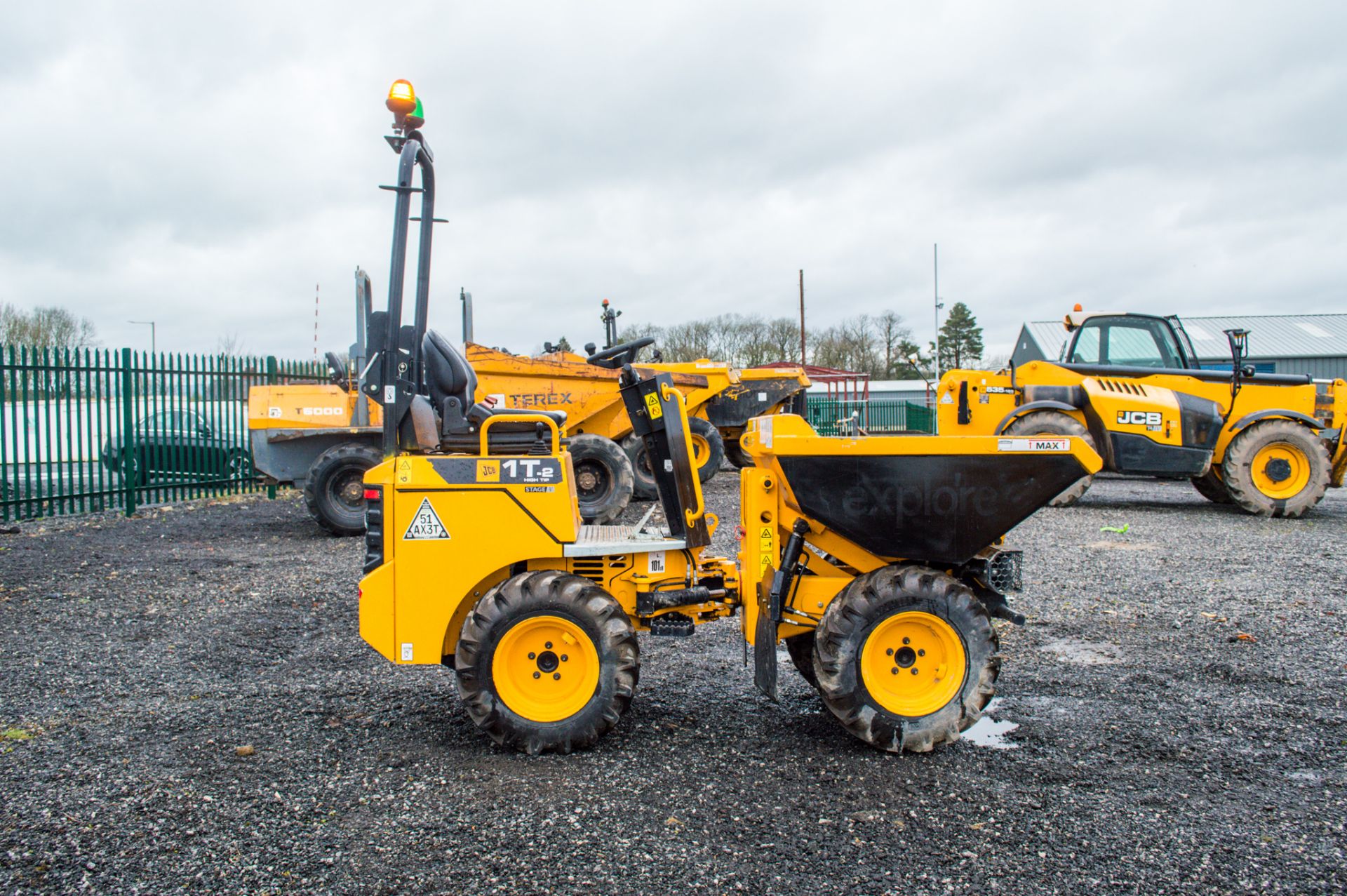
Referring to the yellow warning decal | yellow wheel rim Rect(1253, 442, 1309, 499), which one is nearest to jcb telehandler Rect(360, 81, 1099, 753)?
the yellow warning decal

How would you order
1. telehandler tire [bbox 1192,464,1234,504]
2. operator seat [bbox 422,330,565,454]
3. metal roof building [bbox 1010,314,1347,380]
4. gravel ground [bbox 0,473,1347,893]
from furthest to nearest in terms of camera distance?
metal roof building [bbox 1010,314,1347,380], telehandler tire [bbox 1192,464,1234,504], operator seat [bbox 422,330,565,454], gravel ground [bbox 0,473,1347,893]

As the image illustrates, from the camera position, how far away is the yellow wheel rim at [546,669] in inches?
150

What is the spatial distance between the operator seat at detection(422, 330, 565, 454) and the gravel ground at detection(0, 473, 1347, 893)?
1317 mm

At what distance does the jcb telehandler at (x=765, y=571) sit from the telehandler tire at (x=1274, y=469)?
8990mm

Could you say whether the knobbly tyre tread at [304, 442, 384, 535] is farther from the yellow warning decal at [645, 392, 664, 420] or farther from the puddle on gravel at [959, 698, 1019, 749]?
the puddle on gravel at [959, 698, 1019, 749]

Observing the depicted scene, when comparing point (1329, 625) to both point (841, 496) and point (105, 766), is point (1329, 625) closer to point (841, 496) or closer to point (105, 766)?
point (841, 496)

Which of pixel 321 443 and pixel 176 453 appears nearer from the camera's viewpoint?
pixel 321 443

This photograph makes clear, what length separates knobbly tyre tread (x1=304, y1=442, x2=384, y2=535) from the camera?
31.5ft

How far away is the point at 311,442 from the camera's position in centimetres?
1041

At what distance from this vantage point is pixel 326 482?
9648 mm

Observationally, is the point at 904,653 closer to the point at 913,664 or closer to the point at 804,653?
the point at 913,664

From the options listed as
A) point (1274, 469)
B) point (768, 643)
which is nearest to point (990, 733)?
point (768, 643)

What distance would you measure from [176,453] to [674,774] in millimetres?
11003

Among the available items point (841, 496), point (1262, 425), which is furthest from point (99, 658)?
point (1262, 425)
